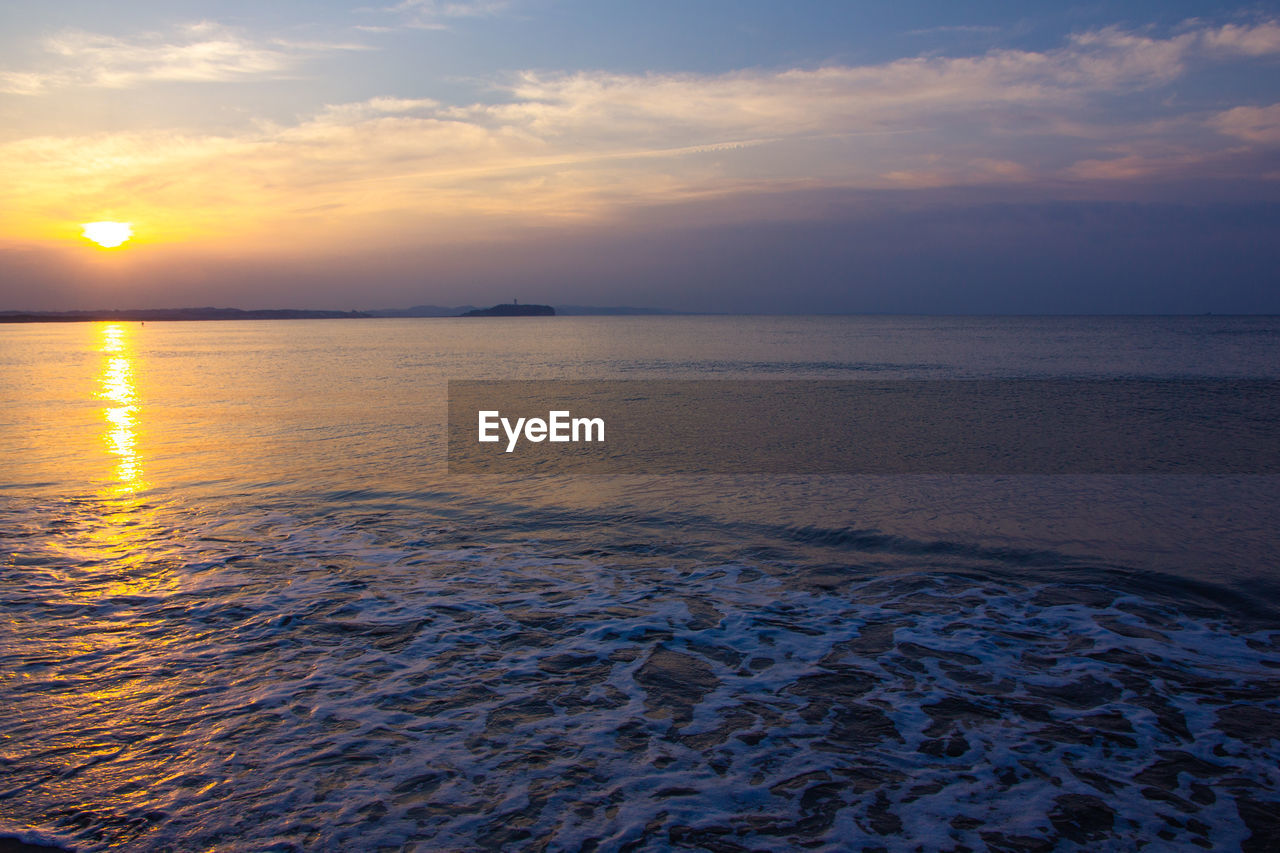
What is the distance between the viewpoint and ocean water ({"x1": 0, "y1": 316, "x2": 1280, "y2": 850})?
4793 mm

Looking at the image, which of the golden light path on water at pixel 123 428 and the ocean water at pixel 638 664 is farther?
the golden light path on water at pixel 123 428

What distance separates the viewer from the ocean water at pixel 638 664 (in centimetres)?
479

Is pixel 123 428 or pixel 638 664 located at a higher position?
pixel 123 428

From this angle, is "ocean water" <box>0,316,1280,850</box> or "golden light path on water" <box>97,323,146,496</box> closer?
"ocean water" <box>0,316,1280,850</box>

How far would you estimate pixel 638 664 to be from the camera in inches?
277

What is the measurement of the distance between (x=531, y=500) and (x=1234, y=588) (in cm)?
1018

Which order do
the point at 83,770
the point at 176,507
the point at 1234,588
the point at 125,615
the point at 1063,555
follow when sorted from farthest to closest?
1. the point at 176,507
2. the point at 1063,555
3. the point at 1234,588
4. the point at 125,615
5. the point at 83,770

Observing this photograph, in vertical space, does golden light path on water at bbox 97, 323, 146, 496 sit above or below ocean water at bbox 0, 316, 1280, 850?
above

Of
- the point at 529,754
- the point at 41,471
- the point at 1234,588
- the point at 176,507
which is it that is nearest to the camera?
the point at 529,754

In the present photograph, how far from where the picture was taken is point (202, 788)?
491cm

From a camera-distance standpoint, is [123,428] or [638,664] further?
[123,428]

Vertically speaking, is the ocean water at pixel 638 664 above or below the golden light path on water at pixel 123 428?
below

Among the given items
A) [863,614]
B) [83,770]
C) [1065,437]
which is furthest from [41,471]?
[1065,437]

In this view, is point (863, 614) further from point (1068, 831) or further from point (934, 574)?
point (1068, 831)
